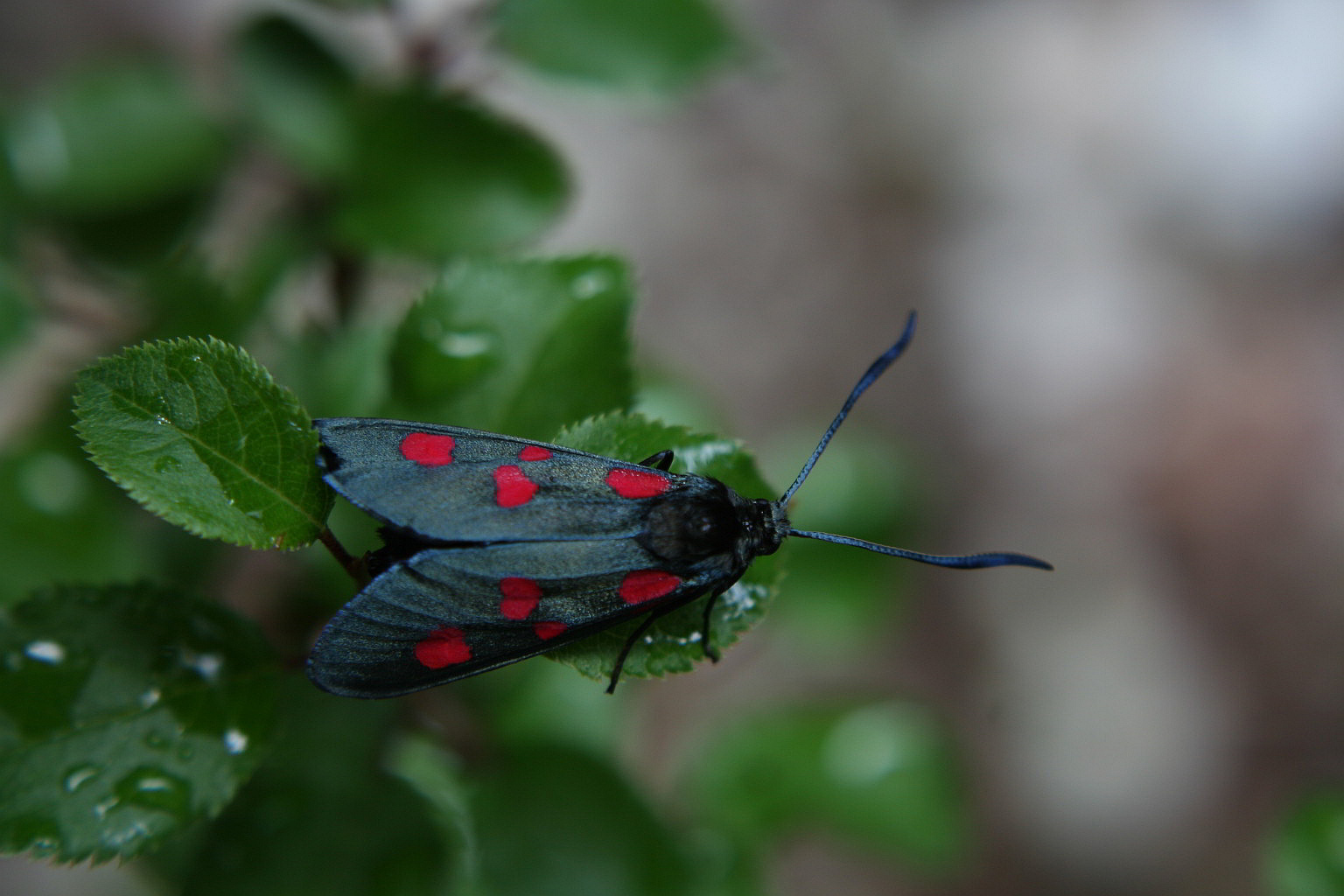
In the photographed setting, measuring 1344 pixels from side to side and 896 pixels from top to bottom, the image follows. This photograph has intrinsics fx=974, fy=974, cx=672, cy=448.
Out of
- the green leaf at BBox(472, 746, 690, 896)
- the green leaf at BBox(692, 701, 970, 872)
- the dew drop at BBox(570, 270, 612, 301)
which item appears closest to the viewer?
the dew drop at BBox(570, 270, 612, 301)

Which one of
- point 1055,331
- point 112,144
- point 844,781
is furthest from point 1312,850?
point 112,144

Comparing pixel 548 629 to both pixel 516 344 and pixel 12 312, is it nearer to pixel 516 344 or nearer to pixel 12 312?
pixel 516 344

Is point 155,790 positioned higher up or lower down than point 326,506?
lower down

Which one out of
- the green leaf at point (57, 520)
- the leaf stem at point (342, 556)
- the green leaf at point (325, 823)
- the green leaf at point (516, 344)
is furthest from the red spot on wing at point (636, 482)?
the green leaf at point (57, 520)

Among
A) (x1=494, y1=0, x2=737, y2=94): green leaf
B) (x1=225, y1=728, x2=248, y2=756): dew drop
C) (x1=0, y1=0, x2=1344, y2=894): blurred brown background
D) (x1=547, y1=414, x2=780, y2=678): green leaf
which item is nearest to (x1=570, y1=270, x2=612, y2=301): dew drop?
(x1=547, y1=414, x2=780, y2=678): green leaf

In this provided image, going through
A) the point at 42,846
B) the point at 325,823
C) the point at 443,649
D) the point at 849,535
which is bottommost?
the point at 849,535

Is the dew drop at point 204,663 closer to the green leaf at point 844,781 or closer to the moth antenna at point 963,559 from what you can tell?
the moth antenna at point 963,559

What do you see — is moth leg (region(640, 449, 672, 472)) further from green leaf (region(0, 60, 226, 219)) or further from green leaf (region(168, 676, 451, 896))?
green leaf (region(0, 60, 226, 219))

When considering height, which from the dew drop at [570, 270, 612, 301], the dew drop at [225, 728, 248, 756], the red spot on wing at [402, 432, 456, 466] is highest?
the dew drop at [570, 270, 612, 301]
